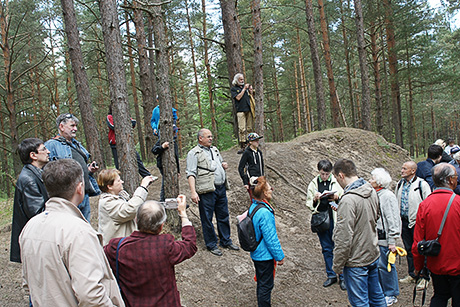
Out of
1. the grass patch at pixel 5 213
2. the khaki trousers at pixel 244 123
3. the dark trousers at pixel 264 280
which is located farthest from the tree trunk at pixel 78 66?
the dark trousers at pixel 264 280

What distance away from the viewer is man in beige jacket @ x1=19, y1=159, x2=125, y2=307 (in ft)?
6.26

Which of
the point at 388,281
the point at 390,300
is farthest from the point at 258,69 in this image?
the point at 390,300

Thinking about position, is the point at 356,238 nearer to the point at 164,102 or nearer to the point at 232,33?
the point at 164,102

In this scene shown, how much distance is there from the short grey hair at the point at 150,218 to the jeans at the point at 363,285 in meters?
2.41

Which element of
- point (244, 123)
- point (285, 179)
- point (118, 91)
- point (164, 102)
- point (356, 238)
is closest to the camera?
point (356, 238)

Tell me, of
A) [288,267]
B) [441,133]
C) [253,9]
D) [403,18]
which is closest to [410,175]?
[288,267]

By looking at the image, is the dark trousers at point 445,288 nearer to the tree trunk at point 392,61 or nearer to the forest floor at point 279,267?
the forest floor at point 279,267

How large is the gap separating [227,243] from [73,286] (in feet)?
14.3

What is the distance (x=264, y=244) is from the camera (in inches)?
156

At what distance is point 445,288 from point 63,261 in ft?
12.6

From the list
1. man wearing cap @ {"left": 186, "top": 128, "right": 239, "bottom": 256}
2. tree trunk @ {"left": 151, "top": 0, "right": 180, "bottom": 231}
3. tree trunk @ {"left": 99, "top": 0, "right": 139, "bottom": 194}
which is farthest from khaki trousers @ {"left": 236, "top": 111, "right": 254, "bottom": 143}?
tree trunk @ {"left": 99, "top": 0, "right": 139, "bottom": 194}

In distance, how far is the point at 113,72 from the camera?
516cm

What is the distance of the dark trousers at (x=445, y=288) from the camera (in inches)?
131

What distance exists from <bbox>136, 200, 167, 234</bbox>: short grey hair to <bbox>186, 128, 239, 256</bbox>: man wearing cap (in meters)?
2.73
